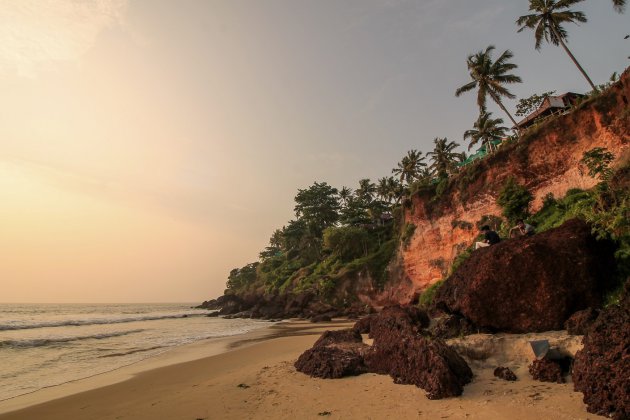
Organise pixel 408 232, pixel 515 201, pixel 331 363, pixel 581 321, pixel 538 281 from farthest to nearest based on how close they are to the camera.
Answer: pixel 408 232 → pixel 515 201 → pixel 331 363 → pixel 538 281 → pixel 581 321


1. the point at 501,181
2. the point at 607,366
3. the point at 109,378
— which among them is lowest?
the point at 109,378

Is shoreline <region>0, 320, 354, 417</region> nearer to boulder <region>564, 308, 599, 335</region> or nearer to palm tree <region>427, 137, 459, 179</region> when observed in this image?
boulder <region>564, 308, 599, 335</region>

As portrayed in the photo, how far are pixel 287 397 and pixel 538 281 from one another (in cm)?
692

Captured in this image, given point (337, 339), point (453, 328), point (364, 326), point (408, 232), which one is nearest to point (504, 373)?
point (453, 328)

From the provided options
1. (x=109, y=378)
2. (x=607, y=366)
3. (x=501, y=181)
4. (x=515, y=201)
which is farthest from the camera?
(x=501, y=181)

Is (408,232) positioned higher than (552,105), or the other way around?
(552,105)

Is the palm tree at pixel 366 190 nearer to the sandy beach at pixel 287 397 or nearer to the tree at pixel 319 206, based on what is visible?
the tree at pixel 319 206

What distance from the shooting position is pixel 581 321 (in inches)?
279

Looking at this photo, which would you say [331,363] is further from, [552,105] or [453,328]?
[552,105]

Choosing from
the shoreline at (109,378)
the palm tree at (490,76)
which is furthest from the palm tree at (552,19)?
the shoreline at (109,378)

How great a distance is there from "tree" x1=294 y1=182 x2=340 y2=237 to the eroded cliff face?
23932 millimetres

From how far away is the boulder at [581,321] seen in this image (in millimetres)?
6969

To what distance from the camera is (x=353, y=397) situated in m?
6.92

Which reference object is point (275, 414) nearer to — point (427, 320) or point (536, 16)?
point (427, 320)
